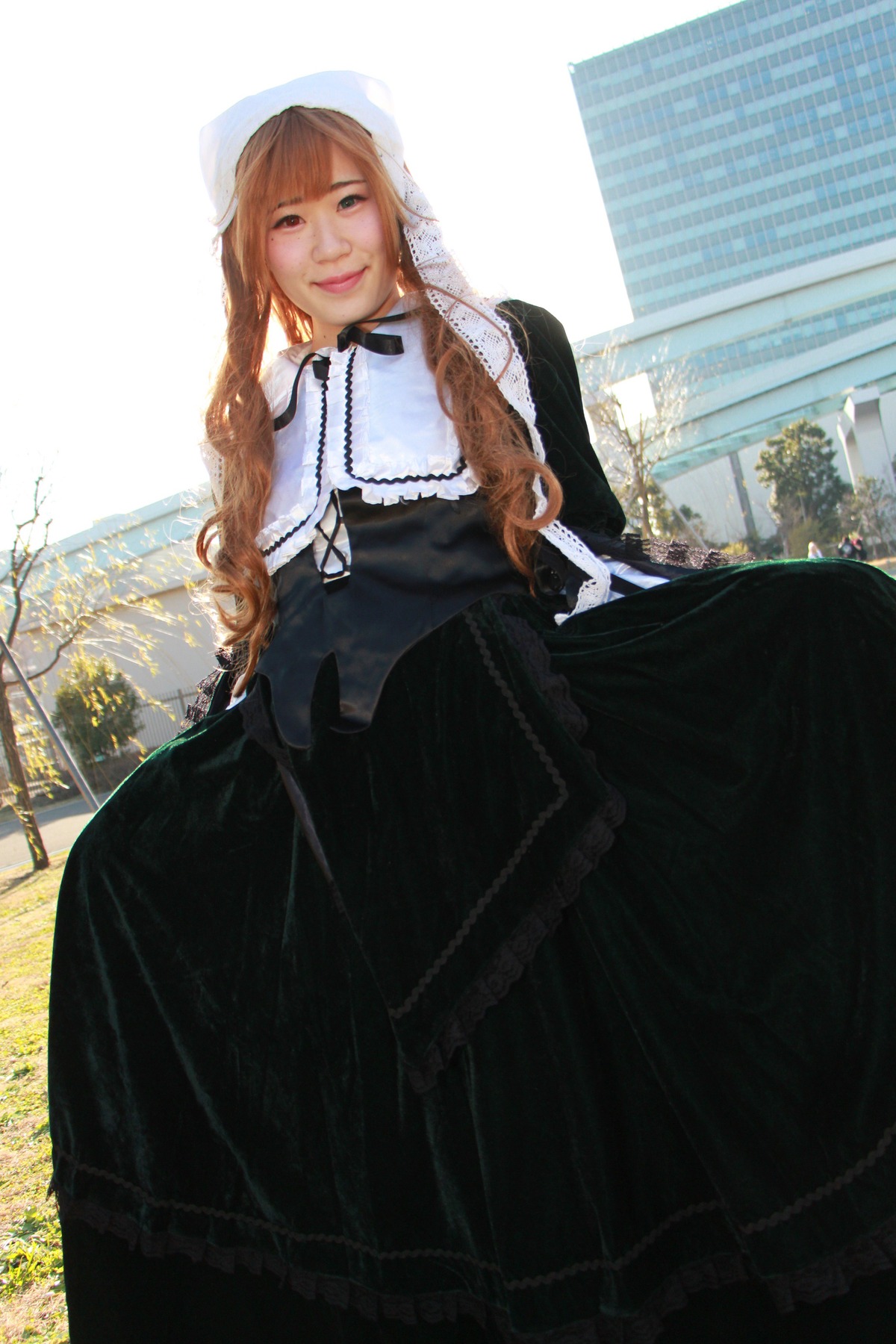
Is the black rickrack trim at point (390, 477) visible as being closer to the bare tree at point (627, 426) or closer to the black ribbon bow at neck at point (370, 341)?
the black ribbon bow at neck at point (370, 341)

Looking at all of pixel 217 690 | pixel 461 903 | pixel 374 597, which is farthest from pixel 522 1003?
pixel 217 690

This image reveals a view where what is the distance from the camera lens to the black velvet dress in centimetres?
131

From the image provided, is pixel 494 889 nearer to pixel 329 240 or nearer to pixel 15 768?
pixel 329 240

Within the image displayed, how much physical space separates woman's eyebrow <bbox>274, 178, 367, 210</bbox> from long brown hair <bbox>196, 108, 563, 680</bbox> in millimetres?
12

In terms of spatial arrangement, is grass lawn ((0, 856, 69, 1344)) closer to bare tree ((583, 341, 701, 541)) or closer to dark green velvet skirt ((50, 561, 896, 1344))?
dark green velvet skirt ((50, 561, 896, 1344))

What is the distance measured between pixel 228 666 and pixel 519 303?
101 centimetres

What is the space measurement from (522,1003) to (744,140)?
107 metres

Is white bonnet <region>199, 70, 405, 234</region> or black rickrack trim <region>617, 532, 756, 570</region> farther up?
white bonnet <region>199, 70, 405, 234</region>

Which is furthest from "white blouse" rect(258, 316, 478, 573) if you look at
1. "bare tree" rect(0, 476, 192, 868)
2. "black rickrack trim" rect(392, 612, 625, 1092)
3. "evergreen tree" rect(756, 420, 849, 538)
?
Answer: "evergreen tree" rect(756, 420, 849, 538)

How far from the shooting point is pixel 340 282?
6.76ft

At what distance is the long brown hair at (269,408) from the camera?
5.94 ft

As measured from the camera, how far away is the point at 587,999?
1.46 m

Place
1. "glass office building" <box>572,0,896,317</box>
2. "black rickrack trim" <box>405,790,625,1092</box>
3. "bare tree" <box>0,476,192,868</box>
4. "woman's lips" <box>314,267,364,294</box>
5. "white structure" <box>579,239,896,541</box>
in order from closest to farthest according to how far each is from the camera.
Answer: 1. "black rickrack trim" <box>405,790,625,1092</box>
2. "woman's lips" <box>314,267,364,294</box>
3. "bare tree" <box>0,476,192,868</box>
4. "white structure" <box>579,239,896,541</box>
5. "glass office building" <box>572,0,896,317</box>

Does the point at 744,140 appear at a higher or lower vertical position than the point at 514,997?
higher
